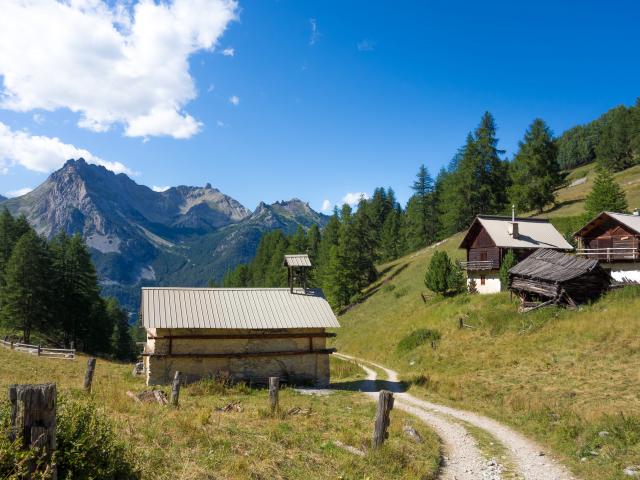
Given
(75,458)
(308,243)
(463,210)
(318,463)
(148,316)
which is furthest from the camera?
(308,243)

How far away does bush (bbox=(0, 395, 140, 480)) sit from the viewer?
6.71m

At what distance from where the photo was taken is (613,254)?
39531 mm

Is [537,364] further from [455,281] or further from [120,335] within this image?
[120,335]

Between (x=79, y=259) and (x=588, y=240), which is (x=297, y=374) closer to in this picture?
(x=588, y=240)

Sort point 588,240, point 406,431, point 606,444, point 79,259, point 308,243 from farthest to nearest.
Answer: point 308,243 < point 79,259 < point 588,240 < point 406,431 < point 606,444

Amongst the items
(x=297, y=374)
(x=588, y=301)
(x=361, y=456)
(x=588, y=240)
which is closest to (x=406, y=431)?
(x=361, y=456)

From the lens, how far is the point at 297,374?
2484 cm

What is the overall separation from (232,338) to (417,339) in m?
18.6

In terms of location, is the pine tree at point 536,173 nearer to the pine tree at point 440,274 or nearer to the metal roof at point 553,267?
the pine tree at point 440,274

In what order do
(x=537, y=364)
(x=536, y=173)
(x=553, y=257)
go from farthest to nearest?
(x=536, y=173) → (x=553, y=257) → (x=537, y=364)

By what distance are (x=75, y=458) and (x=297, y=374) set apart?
61.3 feet

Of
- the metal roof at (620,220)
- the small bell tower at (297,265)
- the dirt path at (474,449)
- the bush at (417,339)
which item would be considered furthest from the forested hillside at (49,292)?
the metal roof at (620,220)

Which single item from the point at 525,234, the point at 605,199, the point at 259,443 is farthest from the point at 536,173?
the point at 259,443

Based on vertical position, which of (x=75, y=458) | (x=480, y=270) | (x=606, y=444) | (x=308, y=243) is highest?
(x=308, y=243)
